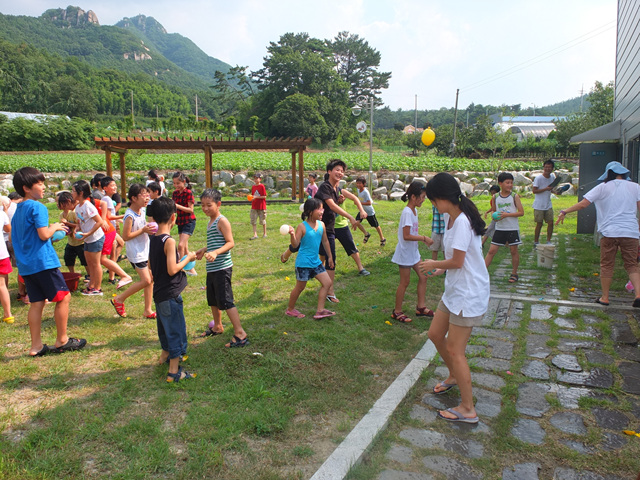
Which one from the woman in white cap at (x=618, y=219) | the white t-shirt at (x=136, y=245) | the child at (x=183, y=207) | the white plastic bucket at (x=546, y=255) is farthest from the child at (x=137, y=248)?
the white plastic bucket at (x=546, y=255)

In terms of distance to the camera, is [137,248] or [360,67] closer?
[137,248]

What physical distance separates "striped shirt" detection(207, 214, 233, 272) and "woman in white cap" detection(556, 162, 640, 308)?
181 inches

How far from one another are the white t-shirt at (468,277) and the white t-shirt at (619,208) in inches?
143

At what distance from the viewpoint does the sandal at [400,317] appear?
218 inches

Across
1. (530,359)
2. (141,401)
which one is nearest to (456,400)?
(530,359)

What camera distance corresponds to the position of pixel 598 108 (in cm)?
4472

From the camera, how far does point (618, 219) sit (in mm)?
5762

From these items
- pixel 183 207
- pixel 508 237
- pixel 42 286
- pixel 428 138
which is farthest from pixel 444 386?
pixel 428 138

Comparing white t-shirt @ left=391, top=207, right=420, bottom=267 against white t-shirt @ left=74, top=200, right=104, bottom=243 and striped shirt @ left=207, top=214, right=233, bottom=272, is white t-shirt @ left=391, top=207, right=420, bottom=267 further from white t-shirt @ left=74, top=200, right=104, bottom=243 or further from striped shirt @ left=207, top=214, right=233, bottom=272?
white t-shirt @ left=74, top=200, right=104, bottom=243

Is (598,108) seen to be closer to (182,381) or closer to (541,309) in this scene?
(541,309)

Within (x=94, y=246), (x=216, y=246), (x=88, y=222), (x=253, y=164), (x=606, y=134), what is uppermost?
(x=253, y=164)

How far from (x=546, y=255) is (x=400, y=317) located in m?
4.26

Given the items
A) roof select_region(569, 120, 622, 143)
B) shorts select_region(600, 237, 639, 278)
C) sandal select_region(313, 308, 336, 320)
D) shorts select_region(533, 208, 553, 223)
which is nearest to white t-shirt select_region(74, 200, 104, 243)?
sandal select_region(313, 308, 336, 320)

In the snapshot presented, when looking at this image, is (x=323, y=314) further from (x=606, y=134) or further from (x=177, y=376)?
(x=606, y=134)
